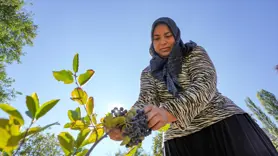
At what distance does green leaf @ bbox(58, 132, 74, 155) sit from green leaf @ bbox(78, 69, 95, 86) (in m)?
0.14

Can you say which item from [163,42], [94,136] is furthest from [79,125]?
[163,42]

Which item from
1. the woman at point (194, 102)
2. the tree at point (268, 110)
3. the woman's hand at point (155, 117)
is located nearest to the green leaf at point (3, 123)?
the woman's hand at point (155, 117)

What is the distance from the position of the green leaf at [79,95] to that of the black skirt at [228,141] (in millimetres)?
725

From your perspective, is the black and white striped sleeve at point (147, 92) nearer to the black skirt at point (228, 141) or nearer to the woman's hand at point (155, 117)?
the black skirt at point (228, 141)

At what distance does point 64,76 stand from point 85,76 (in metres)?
0.05

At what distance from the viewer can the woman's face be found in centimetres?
127

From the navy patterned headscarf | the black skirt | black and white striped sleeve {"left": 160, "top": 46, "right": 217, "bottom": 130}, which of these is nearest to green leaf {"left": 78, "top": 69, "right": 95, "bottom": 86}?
black and white striped sleeve {"left": 160, "top": 46, "right": 217, "bottom": 130}

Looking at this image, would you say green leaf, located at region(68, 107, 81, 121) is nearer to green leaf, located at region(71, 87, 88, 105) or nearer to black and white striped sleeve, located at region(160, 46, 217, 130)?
green leaf, located at region(71, 87, 88, 105)

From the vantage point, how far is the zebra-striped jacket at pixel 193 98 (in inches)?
33.1

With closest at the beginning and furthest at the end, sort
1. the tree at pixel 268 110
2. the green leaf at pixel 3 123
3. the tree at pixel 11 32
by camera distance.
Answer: the green leaf at pixel 3 123 → the tree at pixel 11 32 → the tree at pixel 268 110

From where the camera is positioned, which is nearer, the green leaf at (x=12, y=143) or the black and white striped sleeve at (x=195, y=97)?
the green leaf at (x=12, y=143)

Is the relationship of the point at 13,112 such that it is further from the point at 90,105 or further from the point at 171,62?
the point at 171,62

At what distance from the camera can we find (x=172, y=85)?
1.12 meters

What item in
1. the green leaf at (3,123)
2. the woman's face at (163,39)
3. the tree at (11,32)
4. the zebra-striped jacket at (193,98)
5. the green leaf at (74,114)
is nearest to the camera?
the green leaf at (3,123)
